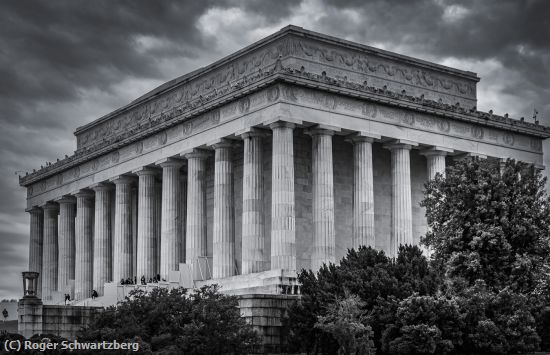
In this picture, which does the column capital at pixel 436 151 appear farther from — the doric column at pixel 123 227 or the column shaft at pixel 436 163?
the doric column at pixel 123 227

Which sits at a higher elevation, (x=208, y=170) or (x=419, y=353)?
(x=208, y=170)

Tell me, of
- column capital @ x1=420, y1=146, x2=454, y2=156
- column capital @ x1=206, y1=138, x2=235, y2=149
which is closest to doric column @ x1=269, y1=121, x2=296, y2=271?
column capital @ x1=206, y1=138, x2=235, y2=149

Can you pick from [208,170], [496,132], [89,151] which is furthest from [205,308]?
[89,151]

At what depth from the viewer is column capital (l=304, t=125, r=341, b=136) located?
71.6m

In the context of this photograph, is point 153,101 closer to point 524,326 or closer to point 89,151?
point 89,151

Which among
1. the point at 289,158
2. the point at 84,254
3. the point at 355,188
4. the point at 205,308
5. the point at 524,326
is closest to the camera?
the point at 205,308

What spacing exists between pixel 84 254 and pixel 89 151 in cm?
1059

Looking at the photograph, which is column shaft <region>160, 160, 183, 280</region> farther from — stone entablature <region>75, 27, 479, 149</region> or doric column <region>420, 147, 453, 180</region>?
doric column <region>420, 147, 453, 180</region>

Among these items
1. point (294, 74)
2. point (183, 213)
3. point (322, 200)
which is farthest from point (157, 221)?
point (294, 74)

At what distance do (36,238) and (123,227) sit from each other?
21279mm

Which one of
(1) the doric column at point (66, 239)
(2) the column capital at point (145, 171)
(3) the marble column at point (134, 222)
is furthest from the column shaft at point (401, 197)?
(1) the doric column at point (66, 239)

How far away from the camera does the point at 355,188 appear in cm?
7431

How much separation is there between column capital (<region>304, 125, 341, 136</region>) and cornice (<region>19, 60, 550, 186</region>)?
263cm

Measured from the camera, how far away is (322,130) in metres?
71.8
